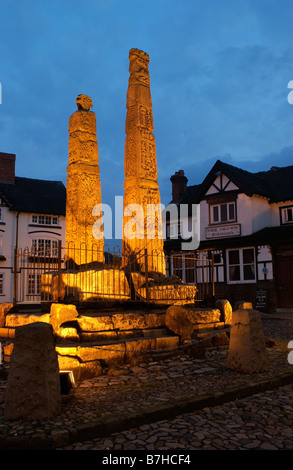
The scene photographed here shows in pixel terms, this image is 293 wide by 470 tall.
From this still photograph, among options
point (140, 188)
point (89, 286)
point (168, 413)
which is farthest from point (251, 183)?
point (168, 413)

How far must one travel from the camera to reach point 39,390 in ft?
14.5

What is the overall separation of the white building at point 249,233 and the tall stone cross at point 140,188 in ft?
40.7

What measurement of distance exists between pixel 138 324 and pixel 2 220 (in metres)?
22.9

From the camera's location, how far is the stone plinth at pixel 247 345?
22.0 feet

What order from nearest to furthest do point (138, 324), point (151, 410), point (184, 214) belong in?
1. point (151, 410)
2. point (138, 324)
3. point (184, 214)

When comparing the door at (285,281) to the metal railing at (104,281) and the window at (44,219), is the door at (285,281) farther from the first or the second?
the window at (44,219)

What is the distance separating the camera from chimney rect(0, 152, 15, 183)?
30.8 meters

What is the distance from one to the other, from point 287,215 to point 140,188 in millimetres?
17051

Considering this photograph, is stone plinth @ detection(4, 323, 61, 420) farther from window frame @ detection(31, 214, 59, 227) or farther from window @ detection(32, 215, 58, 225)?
window @ detection(32, 215, 58, 225)

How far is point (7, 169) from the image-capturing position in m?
31.5

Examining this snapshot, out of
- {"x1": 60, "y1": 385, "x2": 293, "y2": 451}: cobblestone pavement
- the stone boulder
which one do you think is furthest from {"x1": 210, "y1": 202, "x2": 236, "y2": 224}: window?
{"x1": 60, "y1": 385, "x2": 293, "y2": 451}: cobblestone pavement

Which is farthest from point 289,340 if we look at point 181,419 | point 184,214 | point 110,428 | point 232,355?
point 184,214

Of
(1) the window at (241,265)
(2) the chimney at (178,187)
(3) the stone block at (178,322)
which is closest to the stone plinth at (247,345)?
(3) the stone block at (178,322)
